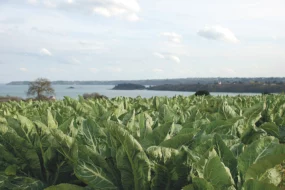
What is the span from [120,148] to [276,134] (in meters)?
2.29

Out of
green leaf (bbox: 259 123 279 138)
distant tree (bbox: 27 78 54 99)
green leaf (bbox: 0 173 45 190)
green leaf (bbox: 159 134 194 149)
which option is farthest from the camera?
distant tree (bbox: 27 78 54 99)

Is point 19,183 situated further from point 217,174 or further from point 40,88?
point 40,88

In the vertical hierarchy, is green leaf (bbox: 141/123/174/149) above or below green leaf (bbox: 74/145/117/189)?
above

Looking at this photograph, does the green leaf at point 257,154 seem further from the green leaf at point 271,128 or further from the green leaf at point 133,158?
the green leaf at point 271,128

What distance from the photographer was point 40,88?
5700cm

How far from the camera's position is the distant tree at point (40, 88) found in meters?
56.8

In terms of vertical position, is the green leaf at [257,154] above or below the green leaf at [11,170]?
above

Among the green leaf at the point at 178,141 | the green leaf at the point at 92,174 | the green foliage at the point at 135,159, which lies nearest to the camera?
the green foliage at the point at 135,159

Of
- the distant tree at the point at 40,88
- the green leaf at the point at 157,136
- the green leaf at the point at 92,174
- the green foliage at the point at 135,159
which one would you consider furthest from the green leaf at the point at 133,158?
the distant tree at the point at 40,88

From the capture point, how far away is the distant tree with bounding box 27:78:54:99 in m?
56.8

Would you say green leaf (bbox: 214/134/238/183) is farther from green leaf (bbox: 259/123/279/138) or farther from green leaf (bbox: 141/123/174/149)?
green leaf (bbox: 259/123/279/138)

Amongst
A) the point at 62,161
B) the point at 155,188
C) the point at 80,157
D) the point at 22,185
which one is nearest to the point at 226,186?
the point at 155,188

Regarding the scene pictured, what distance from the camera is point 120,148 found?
5.94 ft

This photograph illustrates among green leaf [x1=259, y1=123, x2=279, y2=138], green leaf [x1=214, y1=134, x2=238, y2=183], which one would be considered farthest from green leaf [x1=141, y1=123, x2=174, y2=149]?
green leaf [x1=259, y1=123, x2=279, y2=138]
